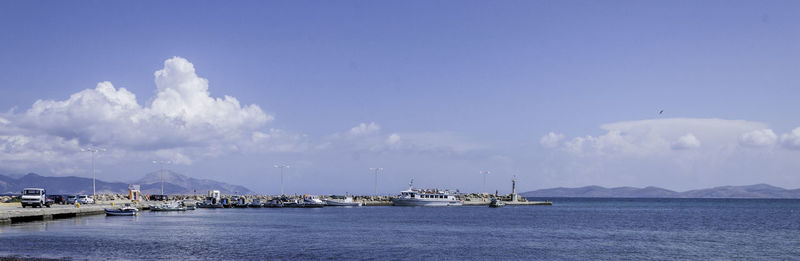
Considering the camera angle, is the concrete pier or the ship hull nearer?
the concrete pier

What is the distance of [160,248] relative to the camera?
44.2 m

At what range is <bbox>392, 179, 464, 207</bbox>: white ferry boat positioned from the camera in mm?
150125

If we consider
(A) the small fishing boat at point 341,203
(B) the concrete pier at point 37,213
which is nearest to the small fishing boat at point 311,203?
(A) the small fishing boat at point 341,203

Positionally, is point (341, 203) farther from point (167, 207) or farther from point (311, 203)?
point (167, 207)

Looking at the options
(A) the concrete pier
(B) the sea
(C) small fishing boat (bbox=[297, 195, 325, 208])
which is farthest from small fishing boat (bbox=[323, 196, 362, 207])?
(B) the sea

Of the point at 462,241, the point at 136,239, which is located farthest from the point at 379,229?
the point at 136,239

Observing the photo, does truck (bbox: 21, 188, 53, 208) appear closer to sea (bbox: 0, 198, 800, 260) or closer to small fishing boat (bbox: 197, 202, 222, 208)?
sea (bbox: 0, 198, 800, 260)

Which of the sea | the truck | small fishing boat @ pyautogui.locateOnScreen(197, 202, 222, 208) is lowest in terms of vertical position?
small fishing boat @ pyautogui.locateOnScreen(197, 202, 222, 208)

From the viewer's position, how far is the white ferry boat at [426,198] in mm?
150125

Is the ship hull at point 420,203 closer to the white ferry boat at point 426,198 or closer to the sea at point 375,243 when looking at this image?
the white ferry boat at point 426,198

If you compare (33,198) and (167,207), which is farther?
(167,207)

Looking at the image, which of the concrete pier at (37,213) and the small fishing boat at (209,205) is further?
the small fishing boat at (209,205)

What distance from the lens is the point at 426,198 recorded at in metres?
152

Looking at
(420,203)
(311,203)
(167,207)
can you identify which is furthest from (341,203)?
(167,207)
